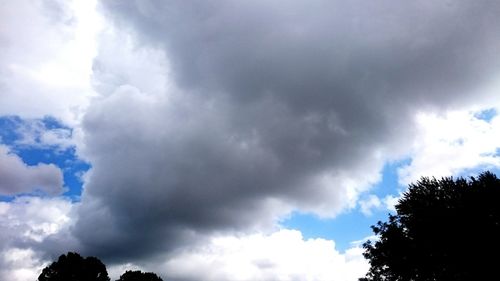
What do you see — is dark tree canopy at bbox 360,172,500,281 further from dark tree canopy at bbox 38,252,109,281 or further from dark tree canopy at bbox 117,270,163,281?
dark tree canopy at bbox 117,270,163,281

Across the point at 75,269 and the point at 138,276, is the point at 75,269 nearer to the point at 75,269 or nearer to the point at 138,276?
the point at 75,269

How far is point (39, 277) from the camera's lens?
72.2 meters

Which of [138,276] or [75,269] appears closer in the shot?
[75,269]

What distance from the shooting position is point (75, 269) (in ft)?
249

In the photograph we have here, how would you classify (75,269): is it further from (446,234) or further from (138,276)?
(446,234)

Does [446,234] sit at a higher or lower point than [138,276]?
lower

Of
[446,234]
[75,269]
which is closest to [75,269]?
[75,269]

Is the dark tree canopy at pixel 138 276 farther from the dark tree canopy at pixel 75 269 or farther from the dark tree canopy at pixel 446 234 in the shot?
the dark tree canopy at pixel 446 234

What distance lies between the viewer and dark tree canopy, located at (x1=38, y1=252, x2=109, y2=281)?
73188 mm

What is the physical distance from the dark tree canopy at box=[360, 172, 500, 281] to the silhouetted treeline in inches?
2367

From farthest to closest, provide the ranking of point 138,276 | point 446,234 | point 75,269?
point 138,276, point 75,269, point 446,234

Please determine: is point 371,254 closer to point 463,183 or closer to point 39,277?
point 463,183

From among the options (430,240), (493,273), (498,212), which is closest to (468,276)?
(493,273)

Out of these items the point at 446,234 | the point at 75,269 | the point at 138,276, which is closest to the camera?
the point at 446,234
